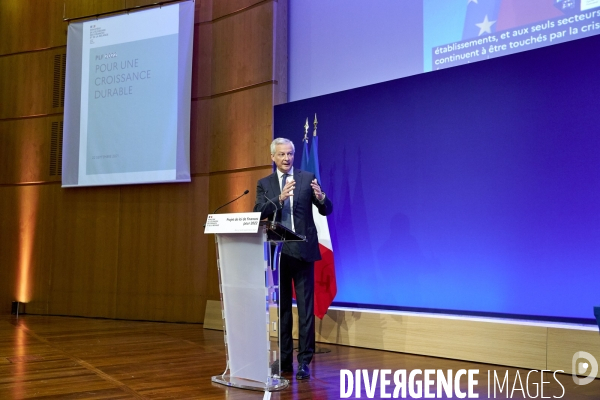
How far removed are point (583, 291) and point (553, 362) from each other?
0.51m

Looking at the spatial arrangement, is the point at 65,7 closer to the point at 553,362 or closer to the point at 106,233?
the point at 106,233

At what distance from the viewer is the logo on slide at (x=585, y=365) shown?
3.43 metres

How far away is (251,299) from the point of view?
3080 mm

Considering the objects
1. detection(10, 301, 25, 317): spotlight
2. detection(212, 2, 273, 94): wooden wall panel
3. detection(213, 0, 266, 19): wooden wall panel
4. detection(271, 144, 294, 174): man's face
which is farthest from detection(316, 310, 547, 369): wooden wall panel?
detection(10, 301, 25, 317): spotlight

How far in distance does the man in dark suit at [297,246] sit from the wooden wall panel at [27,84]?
4408mm

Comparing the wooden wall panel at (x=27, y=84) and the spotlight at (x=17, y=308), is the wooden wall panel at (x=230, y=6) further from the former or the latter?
the spotlight at (x=17, y=308)

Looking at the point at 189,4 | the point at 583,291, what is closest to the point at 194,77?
the point at 189,4

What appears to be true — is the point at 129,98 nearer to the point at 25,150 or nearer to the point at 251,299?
the point at 25,150

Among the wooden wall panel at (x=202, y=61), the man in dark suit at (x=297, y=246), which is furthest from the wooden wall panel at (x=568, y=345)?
the wooden wall panel at (x=202, y=61)

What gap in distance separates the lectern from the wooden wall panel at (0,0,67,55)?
16.4ft

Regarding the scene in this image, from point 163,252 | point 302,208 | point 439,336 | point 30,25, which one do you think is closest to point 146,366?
point 302,208

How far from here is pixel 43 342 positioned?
15.2ft

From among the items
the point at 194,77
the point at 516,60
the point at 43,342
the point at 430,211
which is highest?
the point at 194,77

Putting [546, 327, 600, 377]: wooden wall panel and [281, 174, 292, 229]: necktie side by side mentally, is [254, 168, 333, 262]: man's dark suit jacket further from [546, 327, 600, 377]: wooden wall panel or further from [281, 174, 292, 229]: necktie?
[546, 327, 600, 377]: wooden wall panel
